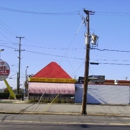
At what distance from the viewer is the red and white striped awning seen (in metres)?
45.8

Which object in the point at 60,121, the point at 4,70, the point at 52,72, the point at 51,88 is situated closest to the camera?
the point at 60,121

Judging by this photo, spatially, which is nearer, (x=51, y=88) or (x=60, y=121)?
(x=60, y=121)

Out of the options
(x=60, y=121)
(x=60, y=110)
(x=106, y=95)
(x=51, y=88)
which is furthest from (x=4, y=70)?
(x=60, y=121)

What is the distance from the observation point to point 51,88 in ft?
152

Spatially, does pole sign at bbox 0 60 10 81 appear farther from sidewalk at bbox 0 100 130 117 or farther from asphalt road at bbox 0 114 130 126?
asphalt road at bbox 0 114 130 126

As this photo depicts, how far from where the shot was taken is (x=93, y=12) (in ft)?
97.7

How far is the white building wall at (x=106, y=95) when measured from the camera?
46.2m

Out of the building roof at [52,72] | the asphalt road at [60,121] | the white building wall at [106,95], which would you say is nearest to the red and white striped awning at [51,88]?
the white building wall at [106,95]

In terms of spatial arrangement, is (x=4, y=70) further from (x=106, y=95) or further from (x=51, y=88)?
(x=106, y=95)

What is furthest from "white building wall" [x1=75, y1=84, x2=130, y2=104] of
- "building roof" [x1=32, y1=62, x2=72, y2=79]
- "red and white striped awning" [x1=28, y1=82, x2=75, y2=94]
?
"building roof" [x1=32, y1=62, x2=72, y2=79]

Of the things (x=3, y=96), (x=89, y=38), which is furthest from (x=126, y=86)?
(x=3, y=96)

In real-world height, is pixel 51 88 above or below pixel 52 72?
below

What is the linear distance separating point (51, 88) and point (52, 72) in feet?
10.1

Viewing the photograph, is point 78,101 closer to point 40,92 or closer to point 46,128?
point 40,92
